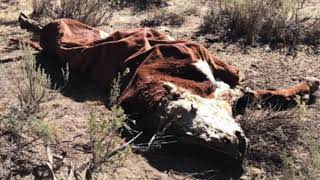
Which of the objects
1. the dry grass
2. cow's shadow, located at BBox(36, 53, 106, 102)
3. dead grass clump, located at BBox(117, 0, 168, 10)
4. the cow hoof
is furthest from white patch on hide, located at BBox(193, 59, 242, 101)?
dead grass clump, located at BBox(117, 0, 168, 10)

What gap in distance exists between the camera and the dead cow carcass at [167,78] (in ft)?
12.3

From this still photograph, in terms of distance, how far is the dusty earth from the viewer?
369 centimetres

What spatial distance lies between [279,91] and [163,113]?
3.77ft

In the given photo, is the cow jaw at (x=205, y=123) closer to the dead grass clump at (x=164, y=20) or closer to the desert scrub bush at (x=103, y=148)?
the desert scrub bush at (x=103, y=148)

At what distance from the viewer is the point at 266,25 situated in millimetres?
6082

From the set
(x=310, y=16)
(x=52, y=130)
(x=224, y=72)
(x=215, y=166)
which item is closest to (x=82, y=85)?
(x=52, y=130)

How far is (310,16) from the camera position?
6.52 metres

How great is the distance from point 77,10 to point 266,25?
2.28m

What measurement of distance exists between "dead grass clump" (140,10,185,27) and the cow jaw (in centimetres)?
281

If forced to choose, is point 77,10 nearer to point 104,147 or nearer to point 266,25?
point 266,25

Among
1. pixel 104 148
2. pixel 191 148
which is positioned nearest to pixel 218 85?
pixel 191 148

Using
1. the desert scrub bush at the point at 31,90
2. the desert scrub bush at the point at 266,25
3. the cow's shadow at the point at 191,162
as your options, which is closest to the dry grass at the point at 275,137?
the cow's shadow at the point at 191,162

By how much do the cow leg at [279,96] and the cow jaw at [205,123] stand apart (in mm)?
401

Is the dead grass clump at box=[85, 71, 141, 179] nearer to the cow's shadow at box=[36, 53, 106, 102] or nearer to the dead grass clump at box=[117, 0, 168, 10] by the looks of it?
the cow's shadow at box=[36, 53, 106, 102]
